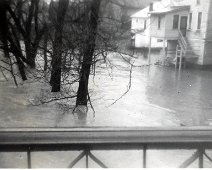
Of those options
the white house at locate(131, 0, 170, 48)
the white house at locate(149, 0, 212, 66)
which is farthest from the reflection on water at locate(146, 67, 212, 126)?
the white house at locate(131, 0, 170, 48)

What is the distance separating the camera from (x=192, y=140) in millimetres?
2176

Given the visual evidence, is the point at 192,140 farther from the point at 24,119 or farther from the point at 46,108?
the point at 46,108

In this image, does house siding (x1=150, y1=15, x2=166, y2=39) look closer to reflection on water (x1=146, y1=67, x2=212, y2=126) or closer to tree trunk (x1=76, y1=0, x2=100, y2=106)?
reflection on water (x1=146, y1=67, x2=212, y2=126)

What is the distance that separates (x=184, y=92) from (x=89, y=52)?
11.6 metres

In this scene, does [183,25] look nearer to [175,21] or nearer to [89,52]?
[175,21]

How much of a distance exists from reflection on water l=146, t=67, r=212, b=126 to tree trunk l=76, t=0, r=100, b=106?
4327 millimetres

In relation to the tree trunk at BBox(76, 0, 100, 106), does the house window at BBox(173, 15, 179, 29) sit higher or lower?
higher

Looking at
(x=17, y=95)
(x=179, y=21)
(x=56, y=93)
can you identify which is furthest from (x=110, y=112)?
(x=179, y=21)

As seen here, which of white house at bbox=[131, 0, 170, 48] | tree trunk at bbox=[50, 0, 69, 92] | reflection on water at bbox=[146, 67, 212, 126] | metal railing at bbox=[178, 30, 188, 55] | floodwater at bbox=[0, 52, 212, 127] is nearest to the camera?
tree trunk at bbox=[50, 0, 69, 92]

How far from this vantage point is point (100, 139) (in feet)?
6.99

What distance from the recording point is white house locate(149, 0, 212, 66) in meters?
30.3

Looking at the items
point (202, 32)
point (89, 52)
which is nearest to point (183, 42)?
point (202, 32)

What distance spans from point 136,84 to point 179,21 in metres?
13.3

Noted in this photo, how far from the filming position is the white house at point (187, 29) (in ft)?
99.4
